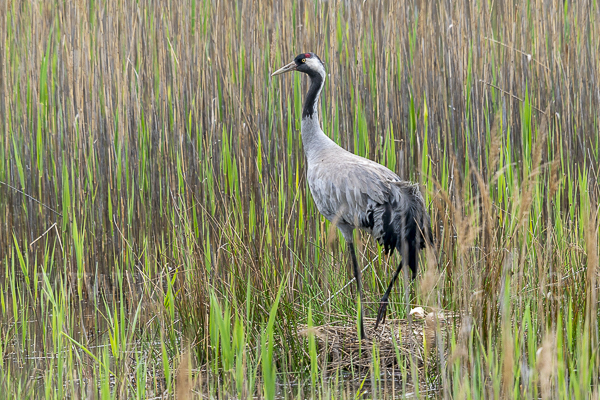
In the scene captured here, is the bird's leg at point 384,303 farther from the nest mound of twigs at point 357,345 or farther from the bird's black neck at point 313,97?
the bird's black neck at point 313,97

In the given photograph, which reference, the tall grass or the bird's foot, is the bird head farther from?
the bird's foot

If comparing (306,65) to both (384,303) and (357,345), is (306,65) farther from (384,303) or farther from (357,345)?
(357,345)

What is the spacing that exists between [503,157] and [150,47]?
75.2 inches

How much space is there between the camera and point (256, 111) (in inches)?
144

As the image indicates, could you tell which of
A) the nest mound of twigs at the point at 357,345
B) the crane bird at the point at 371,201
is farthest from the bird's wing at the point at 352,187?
the nest mound of twigs at the point at 357,345

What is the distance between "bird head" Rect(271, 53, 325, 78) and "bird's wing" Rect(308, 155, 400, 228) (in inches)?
21.3

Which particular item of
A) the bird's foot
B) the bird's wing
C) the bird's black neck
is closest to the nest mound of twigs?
the bird's foot

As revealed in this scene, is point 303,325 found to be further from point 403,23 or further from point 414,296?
point 403,23

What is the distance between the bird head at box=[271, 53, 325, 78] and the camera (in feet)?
11.6

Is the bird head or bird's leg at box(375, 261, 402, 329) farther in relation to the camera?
the bird head

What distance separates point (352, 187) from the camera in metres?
3.09

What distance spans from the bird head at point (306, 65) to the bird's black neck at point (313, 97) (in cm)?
2

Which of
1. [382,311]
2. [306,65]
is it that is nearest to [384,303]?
[382,311]

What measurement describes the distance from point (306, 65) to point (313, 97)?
0.15 m
